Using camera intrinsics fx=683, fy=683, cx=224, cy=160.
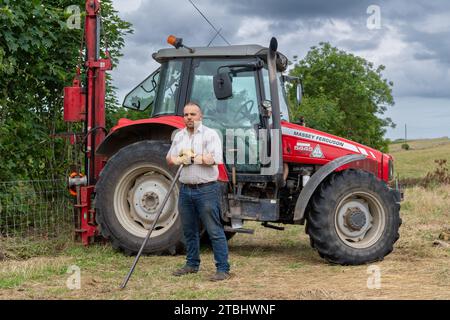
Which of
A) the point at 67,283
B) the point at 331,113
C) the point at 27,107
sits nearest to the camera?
the point at 67,283

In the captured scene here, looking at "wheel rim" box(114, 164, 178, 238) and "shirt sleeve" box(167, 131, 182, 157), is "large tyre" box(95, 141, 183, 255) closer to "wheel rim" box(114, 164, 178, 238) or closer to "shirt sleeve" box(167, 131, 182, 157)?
"wheel rim" box(114, 164, 178, 238)

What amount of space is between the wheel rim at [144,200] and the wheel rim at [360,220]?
1.91m

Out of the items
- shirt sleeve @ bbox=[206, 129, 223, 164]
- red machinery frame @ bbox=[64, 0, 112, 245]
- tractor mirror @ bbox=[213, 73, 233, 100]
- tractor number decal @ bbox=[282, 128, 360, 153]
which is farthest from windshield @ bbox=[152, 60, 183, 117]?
shirt sleeve @ bbox=[206, 129, 223, 164]

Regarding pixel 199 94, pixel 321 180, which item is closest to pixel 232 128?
pixel 199 94

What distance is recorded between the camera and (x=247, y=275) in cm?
693

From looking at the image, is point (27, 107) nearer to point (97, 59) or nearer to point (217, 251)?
point (97, 59)

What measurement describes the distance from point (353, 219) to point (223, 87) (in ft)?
6.87

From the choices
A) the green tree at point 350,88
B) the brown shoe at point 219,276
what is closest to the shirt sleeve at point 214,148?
the brown shoe at point 219,276

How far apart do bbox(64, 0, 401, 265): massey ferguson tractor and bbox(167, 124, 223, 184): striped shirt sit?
0.94m

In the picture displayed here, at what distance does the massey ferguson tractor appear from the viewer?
25.1 ft

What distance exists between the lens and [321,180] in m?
7.48

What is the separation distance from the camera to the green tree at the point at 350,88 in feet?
118

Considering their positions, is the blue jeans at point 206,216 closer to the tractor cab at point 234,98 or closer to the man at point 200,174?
the man at point 200,174

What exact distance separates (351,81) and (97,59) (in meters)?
29.8
